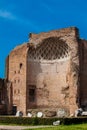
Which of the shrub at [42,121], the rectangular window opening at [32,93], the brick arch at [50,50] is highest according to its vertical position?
the brick arch at [50,50]

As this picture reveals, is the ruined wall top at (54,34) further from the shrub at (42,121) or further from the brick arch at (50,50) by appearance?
the shrub at (42,121)

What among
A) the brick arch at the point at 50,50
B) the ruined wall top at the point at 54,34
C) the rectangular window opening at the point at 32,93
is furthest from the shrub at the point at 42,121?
the brick arch at the point at 50,50

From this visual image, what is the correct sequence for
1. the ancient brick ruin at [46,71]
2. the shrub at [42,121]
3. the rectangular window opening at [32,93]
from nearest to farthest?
the shrub at [42,121] < the ancient brick ruin at [46,71] < the rectangular window opening at [32,93]

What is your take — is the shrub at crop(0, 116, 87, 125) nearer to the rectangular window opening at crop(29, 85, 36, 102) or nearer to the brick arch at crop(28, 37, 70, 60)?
the rectangular window opening at crop(29, 85, 36, 102)

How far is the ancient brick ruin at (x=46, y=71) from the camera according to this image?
1658 inches

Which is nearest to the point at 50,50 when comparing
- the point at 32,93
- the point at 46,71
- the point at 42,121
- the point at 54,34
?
the point at 54,34

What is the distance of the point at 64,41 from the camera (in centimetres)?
4322

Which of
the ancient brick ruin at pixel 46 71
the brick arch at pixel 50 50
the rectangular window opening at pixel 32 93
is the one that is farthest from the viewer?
the rectangular window opening at pixel 32 93

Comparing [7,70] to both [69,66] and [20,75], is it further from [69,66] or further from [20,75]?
[69,66]

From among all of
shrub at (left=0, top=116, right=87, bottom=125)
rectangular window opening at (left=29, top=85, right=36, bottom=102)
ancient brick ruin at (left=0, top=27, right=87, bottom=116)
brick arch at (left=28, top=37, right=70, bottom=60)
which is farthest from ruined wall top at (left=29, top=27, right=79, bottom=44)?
shrub at (left=0, top=116, right=87, bottom=125)

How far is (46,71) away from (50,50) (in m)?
2.81

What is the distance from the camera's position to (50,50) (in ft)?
149

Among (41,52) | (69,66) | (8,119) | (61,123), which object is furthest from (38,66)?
(61,123)

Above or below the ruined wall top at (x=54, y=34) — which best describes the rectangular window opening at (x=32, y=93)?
below
